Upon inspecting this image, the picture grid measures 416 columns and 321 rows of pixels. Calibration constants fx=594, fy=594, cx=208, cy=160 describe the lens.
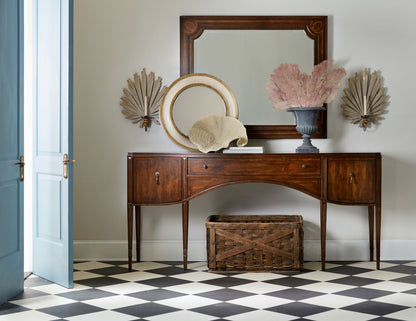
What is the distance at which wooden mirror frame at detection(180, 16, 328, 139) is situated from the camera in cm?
502

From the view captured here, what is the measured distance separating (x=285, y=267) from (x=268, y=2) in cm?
223

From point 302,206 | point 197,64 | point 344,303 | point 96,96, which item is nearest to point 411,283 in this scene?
point 344,303

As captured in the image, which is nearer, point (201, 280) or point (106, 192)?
point (201, 280)

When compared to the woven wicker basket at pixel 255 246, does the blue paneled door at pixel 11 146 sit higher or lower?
higher

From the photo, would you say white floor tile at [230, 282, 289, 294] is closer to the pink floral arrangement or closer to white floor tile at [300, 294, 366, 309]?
white floor tile at [300, 294, 366, 309]

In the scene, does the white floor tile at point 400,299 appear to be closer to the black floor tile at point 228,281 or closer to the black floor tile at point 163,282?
the black floor tile at point 228,281

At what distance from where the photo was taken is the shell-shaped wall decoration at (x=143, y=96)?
5039 millimetres

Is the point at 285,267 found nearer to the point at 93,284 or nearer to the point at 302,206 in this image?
the point at 302,206

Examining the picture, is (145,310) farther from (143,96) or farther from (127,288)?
(143,96)

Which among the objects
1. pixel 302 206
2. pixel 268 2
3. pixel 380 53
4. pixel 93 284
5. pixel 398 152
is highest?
pixel 268 2

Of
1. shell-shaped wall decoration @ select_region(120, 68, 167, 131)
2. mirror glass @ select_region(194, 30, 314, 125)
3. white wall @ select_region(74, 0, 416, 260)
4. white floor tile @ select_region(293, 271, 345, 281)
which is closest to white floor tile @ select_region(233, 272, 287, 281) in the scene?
white floor tile @ select_region(293, 271, 345, 281)

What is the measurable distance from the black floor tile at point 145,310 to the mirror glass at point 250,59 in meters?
1.99

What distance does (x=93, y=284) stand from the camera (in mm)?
4180

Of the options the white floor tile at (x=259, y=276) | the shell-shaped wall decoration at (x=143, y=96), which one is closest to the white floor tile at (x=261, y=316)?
the white floor tile at (x=259, y=276)
